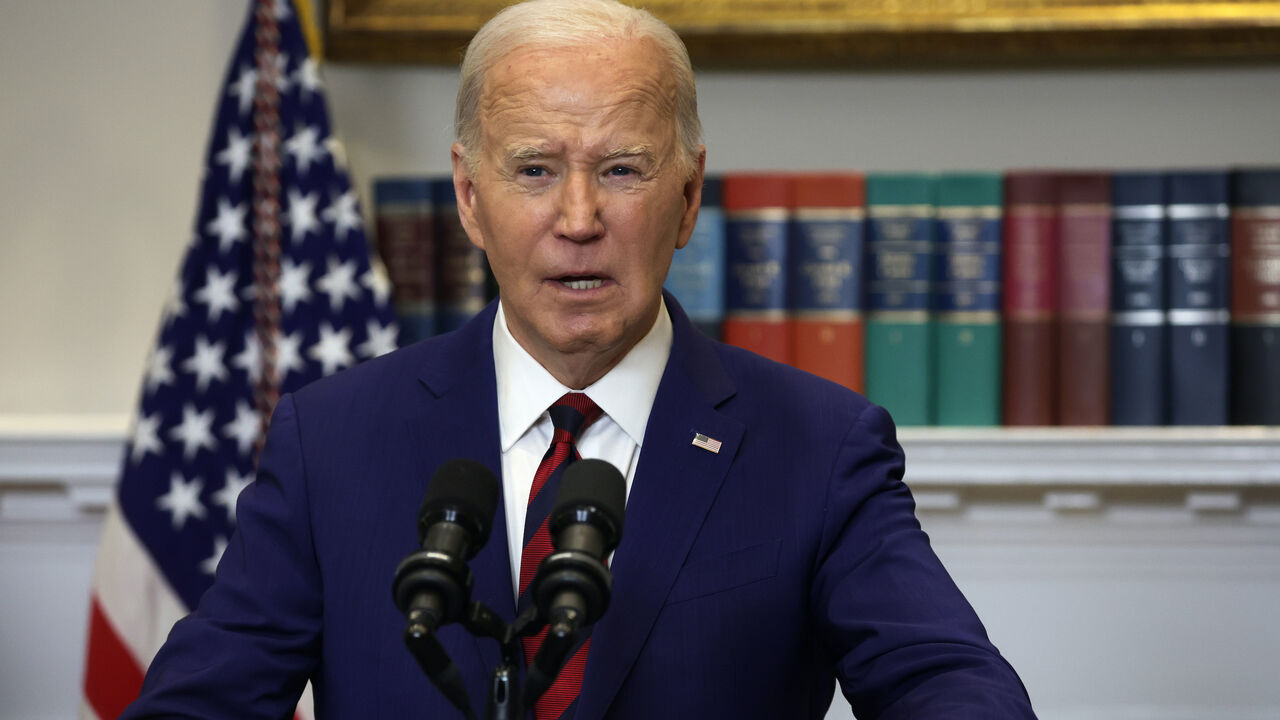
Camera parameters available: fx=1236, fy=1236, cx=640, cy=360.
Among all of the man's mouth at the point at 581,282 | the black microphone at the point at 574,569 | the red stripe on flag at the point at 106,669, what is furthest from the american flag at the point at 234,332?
the black microphone at the point at 574,569

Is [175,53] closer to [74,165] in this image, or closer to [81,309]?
[74,165]

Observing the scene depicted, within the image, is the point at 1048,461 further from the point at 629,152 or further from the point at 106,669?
the point at 106,669

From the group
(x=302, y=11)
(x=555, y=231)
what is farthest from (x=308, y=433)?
(x=302, y=11)

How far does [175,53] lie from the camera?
2.89m

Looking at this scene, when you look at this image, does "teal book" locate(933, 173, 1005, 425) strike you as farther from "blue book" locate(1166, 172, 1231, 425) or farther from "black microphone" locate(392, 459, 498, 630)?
"black microphone" locate(392, 459, 498, 630)

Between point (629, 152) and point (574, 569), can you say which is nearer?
point (574, 569)

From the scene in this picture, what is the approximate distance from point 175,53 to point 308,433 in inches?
65.7

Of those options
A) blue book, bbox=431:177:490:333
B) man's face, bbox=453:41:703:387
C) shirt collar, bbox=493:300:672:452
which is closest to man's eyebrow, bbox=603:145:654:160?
man's face, bbox=453:41:703:387

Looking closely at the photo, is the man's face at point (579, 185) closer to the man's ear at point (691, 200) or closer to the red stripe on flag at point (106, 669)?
the man's ear at point (691, 200)

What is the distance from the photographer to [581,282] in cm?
146

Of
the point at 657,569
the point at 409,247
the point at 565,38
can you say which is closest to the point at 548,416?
the point at 657,569

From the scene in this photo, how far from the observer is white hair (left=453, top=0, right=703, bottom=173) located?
147cm

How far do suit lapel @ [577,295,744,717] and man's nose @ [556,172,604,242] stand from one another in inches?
10.2

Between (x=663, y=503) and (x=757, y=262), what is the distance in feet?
3.84
